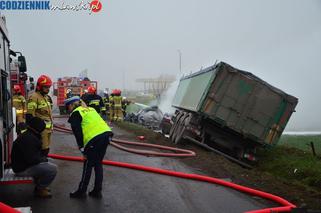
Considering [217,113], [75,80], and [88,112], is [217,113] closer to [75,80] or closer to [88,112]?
[88,112]

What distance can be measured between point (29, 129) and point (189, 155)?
5.28m

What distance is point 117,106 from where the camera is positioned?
19.8 meters

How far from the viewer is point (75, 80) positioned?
1158 inches

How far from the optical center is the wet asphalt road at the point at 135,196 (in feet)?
19.2

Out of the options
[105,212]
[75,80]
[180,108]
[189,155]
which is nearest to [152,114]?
[180,108]

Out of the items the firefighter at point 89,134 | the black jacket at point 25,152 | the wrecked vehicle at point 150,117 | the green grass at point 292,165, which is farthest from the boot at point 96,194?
the wrecked vehicle at point 150,117

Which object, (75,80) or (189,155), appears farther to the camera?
(75,80)

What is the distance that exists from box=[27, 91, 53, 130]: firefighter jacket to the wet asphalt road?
113 centimetres

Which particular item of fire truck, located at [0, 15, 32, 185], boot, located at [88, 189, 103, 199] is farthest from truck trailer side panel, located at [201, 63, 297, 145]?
fire truck, located at [0, 15, 32, 185]

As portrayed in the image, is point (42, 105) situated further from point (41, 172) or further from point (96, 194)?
point (96, 194)

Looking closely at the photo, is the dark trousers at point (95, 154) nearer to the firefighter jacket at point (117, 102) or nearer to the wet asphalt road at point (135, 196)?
the wet asphalt road at point (135, 196)

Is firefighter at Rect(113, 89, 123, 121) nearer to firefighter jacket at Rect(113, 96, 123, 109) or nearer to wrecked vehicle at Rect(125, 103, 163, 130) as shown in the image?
firefighter jacket at Rect(113, 96, 123, 109)

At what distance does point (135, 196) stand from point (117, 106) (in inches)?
528

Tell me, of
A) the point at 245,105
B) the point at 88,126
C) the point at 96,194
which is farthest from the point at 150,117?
the point at 88,126
